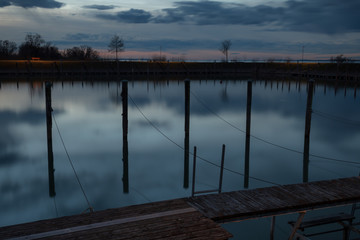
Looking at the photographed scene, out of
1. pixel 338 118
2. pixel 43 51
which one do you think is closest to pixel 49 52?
pixel 43 51

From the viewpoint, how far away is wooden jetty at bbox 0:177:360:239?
598 cm

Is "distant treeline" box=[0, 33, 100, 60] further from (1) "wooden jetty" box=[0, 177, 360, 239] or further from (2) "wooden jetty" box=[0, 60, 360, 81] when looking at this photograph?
(1) "wooden jetty" box=[0, 177, 360, 239]

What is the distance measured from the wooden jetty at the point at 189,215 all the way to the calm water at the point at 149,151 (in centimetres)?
141

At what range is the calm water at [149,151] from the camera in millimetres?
11469

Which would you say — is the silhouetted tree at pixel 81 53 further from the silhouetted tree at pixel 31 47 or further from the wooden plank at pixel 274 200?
the wooden plank at pixel 274 200

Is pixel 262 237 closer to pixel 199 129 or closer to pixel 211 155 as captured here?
pixel 211 155

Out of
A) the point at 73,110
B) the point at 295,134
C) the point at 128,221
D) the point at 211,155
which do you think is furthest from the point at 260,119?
the point at 128,221

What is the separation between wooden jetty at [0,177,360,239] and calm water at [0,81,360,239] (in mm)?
1409

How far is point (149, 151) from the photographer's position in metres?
17.0

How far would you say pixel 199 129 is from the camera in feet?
73.4

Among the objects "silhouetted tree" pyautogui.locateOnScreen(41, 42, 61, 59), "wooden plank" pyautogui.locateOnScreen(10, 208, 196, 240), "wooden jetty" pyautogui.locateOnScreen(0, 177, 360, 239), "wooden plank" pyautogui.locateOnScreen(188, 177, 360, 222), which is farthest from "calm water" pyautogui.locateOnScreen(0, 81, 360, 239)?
"silhouetted tree" pyautogui.locateOnScreen(41, 42, 61, 59)

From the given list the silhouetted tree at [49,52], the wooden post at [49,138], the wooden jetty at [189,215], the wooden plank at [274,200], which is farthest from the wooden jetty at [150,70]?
the wooden jetty at [189,215]

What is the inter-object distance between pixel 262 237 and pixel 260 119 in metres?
19.0

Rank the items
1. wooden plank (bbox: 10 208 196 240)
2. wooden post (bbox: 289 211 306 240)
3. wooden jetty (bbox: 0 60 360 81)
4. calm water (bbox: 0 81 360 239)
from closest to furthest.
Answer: wooden plank (bbox: 10 208 196 240), wooden post (bbox: 289 211 306 240), calm water (bbox: 0 81 360 239), wooden jetty (bbox: 0 60 360 81)
